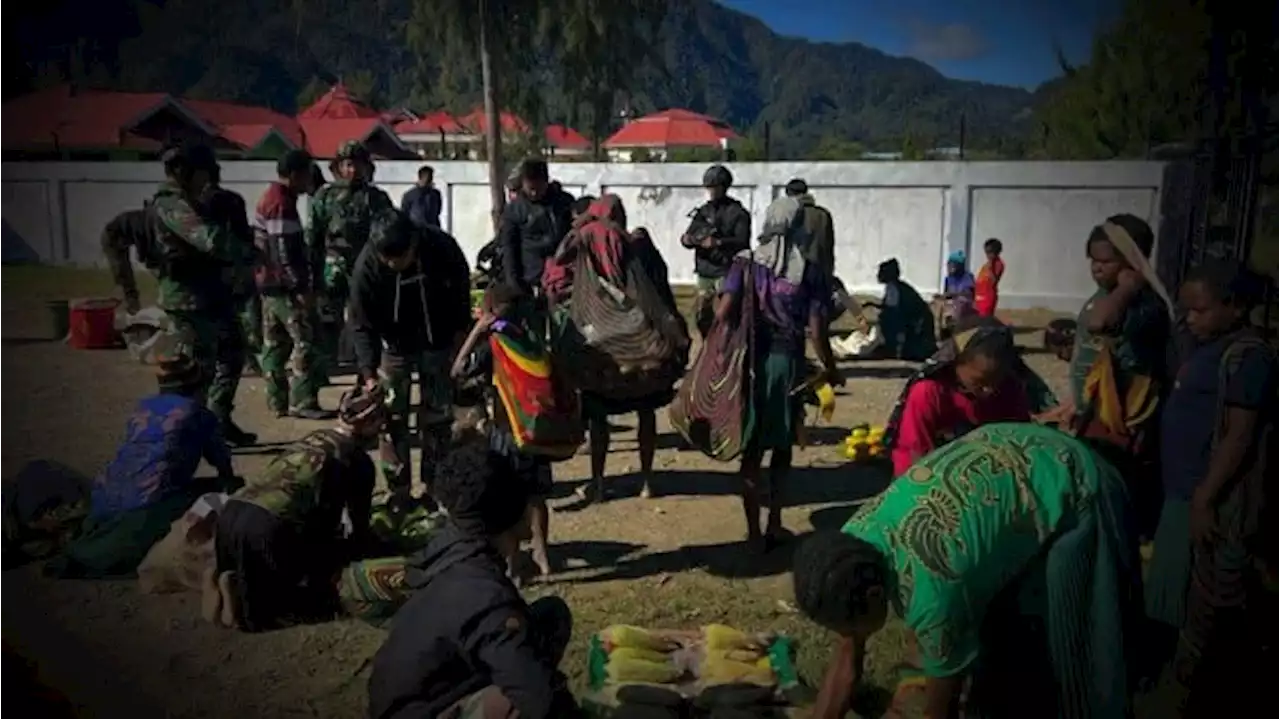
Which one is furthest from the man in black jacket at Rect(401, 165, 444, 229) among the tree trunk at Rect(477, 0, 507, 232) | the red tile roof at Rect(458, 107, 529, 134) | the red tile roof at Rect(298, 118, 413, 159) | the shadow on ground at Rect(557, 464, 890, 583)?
the red tile roof at Rect(298, 118, 413, 159)

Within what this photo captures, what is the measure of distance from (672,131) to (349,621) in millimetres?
36574

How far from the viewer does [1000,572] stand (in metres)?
2.51

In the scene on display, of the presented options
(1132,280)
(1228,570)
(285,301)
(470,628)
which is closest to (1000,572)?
(470,628)

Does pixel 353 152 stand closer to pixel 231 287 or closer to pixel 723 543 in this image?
pixel 231 287

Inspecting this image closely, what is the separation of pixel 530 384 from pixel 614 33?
658 inches

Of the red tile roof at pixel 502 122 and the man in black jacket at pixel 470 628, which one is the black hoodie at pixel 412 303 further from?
the red tile roof at pixel 502 122

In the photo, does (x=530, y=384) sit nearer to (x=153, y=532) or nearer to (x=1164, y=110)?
(x=153, y=532)

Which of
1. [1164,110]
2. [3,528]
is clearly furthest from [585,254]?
[1164,110]

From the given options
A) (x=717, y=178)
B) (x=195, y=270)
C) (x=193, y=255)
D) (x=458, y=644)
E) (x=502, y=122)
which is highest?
(x=502, y=122)

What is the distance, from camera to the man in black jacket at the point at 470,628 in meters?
2.54

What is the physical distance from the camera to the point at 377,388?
5.00 meters

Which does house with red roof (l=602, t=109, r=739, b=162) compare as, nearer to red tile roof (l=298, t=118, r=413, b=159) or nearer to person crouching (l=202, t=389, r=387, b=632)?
red tile roof (l=298, t=118, r=413, b=159)

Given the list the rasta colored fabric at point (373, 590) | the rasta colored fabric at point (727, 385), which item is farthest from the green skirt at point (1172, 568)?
the rasta colored fabric at point (373, 590)

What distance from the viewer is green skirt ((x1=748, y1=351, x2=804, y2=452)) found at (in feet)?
17.2
